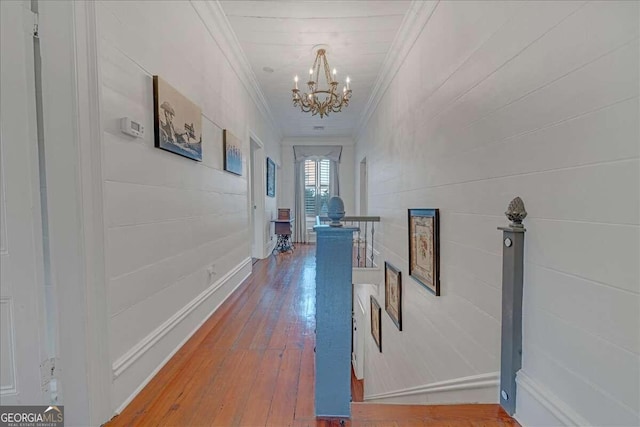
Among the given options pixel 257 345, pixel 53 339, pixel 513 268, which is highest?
pixel 513 268

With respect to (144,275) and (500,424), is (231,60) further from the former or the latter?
(500,424)

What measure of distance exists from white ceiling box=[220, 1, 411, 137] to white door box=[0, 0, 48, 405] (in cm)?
173

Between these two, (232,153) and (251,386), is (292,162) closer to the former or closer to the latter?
(232,153)

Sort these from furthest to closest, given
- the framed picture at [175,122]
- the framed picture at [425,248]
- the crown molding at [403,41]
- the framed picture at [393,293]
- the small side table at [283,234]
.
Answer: the small side table at [283,234]
the framed picture at [393,293]
the crown molding at [403,41]
the framed picture at [425,248]
the framed picture at [175,122]

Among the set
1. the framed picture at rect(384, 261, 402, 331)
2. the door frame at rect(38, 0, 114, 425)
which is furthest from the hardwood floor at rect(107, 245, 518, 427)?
the framed picture at rect(384, 261, 402, 331)

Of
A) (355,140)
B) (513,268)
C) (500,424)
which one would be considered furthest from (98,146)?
(355,140)

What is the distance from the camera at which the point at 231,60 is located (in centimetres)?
323

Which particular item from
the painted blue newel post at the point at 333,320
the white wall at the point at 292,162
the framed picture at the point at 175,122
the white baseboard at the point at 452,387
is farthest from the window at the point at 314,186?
the painted blue newel post at the point at 333,320

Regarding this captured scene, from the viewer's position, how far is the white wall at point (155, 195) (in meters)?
Answer: 1.42

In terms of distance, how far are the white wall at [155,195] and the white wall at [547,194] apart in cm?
180

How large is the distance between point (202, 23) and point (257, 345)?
8.58 ft

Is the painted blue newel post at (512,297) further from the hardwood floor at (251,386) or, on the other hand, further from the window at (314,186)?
the window at (314,186)

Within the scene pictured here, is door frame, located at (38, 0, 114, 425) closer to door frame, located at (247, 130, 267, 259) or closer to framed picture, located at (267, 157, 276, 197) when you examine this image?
door frame, located at (247, 130, 267, 259)

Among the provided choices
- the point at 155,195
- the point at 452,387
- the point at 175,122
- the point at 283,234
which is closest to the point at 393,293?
the point at 452,387
